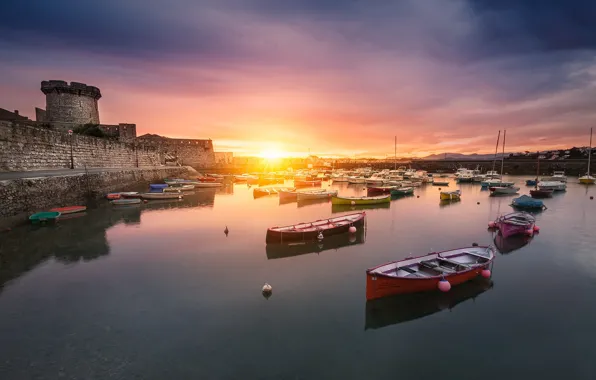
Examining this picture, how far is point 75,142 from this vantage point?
3142 cm

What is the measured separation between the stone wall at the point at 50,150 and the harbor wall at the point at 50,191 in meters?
3.39

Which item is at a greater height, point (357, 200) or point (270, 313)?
point (357, 200)

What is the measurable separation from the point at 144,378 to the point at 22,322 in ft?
15.8

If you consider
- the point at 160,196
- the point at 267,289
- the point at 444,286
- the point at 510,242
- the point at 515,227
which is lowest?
the point at 510,242

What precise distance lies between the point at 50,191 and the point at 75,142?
520 inches

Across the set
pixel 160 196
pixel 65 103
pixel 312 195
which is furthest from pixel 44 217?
pixel 65 103

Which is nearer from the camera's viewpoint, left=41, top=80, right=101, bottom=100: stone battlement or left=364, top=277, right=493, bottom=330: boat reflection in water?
left=364, top=277, right=493, bottom=330: boat reflection in water

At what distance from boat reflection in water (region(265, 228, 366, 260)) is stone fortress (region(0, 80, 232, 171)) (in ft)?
70.1

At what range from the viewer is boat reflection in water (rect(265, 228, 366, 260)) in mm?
14872

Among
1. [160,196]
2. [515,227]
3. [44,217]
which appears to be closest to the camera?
[515,227]

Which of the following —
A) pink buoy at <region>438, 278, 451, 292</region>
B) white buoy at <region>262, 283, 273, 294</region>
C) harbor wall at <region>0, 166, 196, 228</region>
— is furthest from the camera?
harbor wall at <region>0, 166, 196, 228</region>

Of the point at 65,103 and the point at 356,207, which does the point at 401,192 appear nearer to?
the point at 356,207

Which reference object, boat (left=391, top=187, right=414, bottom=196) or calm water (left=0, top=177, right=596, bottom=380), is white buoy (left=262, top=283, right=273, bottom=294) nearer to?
calm water (left=0, top=177, right=596, bottom=380)

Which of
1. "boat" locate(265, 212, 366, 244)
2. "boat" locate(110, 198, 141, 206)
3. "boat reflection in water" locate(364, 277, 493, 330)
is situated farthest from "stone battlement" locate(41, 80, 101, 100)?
"boat reflection in water" locate(364, 277, 493, 330)
